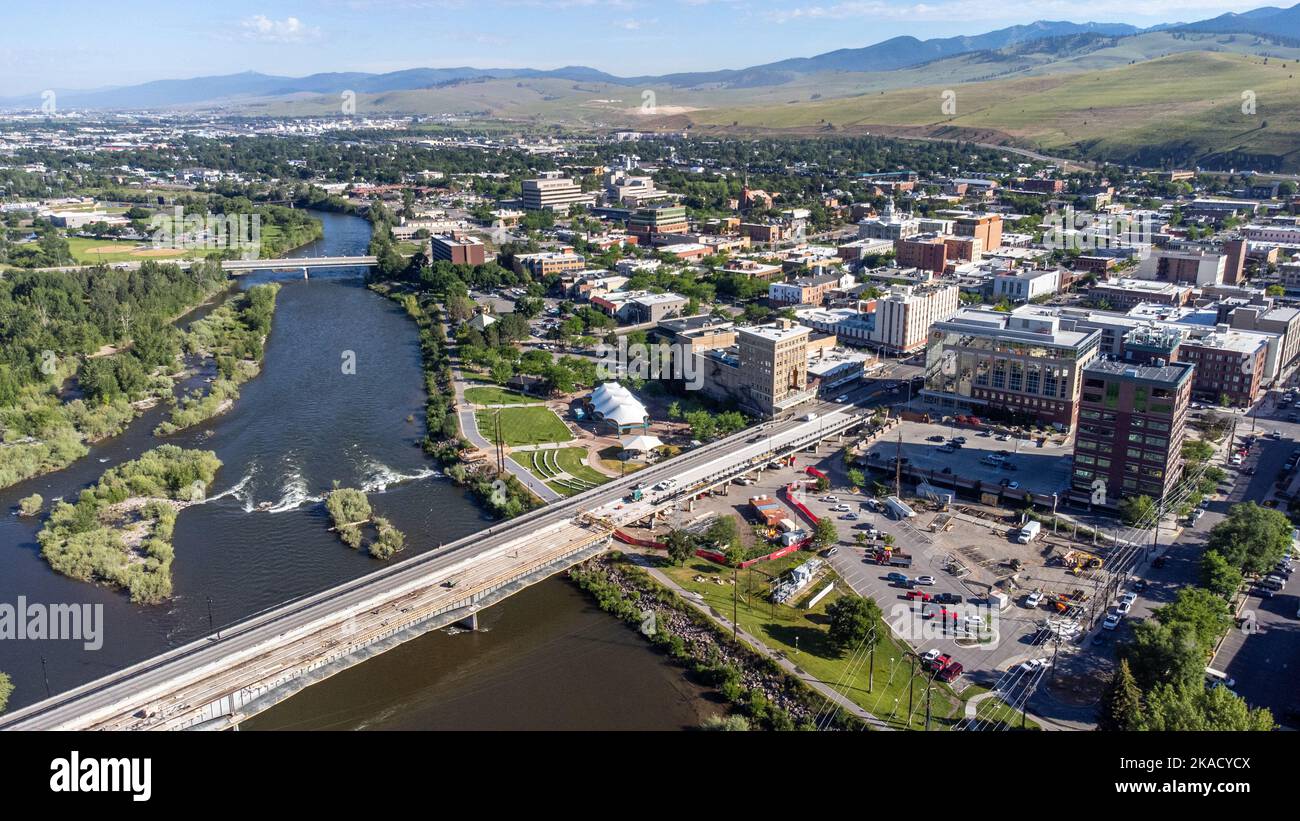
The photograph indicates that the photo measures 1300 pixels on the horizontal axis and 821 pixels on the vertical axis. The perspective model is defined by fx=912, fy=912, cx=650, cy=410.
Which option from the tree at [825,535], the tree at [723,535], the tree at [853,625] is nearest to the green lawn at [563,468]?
the tree at [723,535]

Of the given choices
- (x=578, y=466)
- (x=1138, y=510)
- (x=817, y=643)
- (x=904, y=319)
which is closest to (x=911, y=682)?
(x=817, y=643)

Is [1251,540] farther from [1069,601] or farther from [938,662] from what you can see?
[938,662]

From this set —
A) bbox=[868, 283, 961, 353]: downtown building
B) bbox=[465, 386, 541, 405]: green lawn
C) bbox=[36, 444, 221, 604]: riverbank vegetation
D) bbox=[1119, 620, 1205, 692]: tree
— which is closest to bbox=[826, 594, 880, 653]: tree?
bbox=[1119, 620, 1205, 692]: tree

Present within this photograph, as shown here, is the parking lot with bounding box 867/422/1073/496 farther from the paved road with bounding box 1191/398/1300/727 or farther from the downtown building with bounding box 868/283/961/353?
the downtown building with bounding box 868/283/961/353

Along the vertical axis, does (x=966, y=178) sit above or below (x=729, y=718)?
above

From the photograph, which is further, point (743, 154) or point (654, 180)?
point (743, 154)
